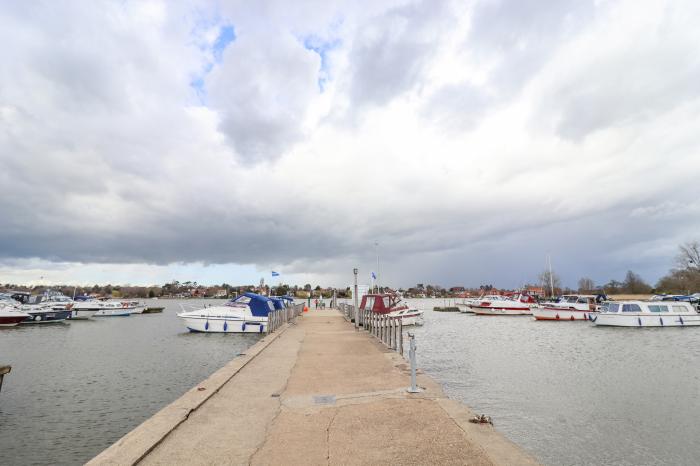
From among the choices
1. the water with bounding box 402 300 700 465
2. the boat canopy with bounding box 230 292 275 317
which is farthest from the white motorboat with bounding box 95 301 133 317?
the water with bounding box 402 300 700 465

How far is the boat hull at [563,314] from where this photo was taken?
5056cm

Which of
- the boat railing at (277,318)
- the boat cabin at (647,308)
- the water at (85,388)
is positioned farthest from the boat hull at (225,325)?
the boat cabin at (647,308)

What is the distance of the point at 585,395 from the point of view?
1386cm

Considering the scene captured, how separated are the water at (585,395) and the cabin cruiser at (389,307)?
32.0 feet

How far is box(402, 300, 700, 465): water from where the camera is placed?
9266 mm

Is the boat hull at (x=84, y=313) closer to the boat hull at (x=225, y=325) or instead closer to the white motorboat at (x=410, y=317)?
the boat hull at (x=225, y=325)

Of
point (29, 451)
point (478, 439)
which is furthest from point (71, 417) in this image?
point (478, 439)

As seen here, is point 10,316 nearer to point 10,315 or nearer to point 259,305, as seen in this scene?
point 10,315

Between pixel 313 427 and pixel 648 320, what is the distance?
44241 mm

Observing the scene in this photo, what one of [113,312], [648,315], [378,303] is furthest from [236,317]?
[113,312]

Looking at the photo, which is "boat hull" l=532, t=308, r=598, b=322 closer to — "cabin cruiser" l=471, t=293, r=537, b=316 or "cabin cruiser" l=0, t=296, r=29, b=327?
"cabin cruiser" l=471, t=293, r=537, b=316

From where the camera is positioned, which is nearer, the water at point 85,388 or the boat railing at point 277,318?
the water at point 85,388

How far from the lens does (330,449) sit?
5.62m

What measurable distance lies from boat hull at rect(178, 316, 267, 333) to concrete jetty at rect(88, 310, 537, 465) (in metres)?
21.3
